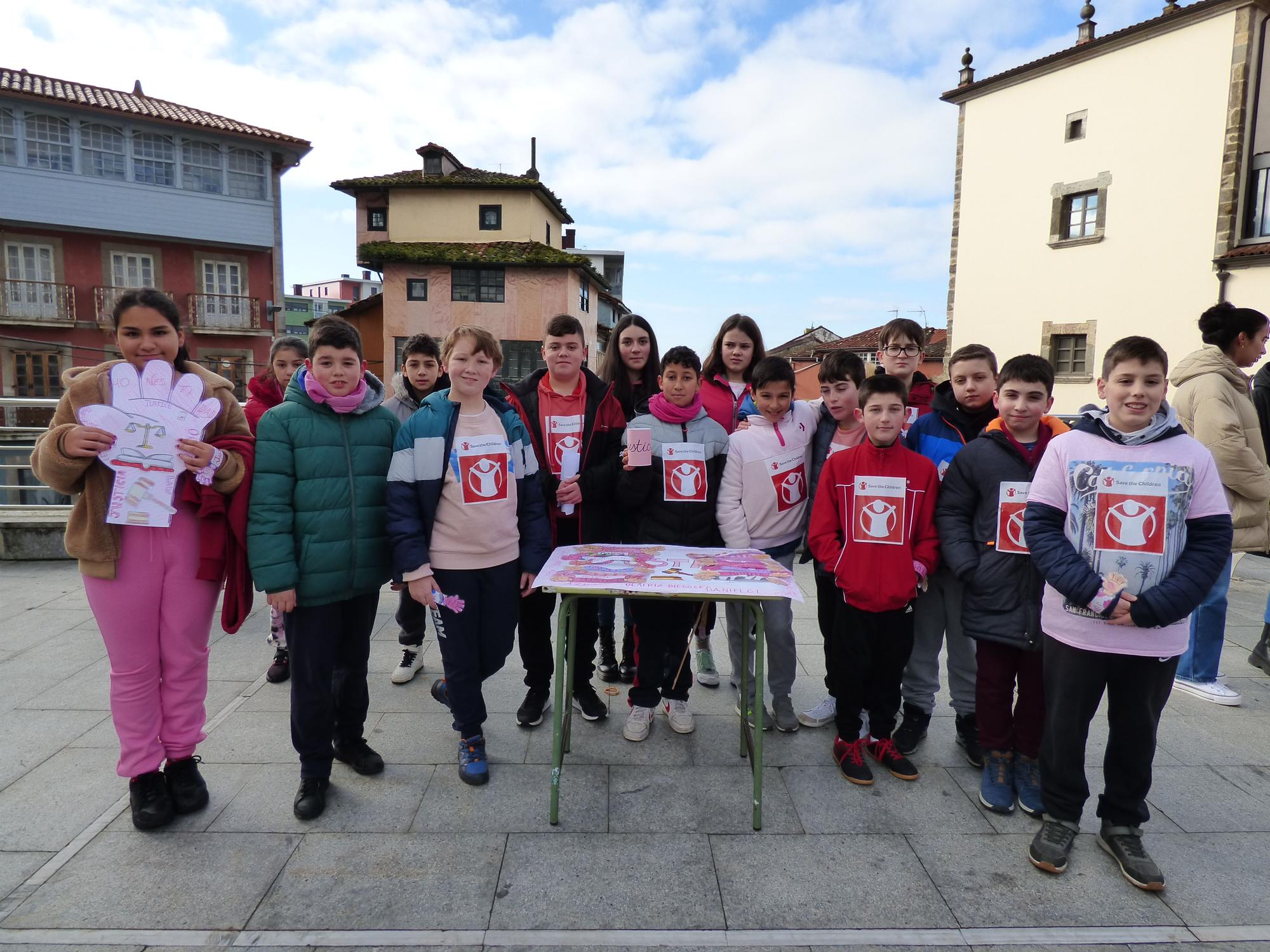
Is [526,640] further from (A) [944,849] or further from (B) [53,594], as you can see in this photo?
(B) [53,594]

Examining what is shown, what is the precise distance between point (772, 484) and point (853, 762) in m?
1.33

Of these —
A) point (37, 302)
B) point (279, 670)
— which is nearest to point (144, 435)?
point (279, 670)

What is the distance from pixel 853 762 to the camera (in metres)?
3.17

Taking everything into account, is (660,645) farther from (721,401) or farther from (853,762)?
(721,401)

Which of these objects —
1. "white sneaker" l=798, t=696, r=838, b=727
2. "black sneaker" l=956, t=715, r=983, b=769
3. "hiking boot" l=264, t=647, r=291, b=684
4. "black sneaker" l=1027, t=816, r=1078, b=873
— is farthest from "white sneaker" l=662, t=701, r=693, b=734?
"hiking boot" l=264, t=647, r=291, b=684

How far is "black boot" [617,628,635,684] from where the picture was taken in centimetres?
430

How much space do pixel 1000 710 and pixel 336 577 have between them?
2.82 m

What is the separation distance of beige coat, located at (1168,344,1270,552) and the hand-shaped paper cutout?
4.69 m

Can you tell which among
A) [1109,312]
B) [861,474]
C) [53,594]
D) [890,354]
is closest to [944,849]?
[861,474]

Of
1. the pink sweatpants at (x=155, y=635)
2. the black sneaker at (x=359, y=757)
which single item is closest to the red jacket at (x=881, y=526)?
the black sneaker at (x=359, y=757)

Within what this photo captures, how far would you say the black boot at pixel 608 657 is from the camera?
4309 mm

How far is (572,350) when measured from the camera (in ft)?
11.5

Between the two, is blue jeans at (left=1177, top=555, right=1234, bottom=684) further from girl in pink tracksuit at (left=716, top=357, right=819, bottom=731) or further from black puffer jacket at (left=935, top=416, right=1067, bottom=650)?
girl in pink tracksuit at (left=716, top=357, right=819, bottom=731)

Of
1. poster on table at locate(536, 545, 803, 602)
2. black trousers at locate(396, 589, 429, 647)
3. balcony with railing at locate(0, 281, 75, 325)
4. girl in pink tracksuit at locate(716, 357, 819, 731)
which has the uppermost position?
balcony with railing at locate(0, 281, 75, 325)
